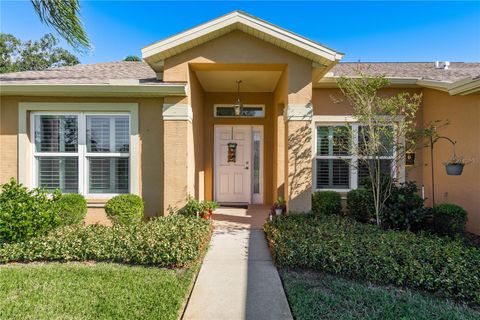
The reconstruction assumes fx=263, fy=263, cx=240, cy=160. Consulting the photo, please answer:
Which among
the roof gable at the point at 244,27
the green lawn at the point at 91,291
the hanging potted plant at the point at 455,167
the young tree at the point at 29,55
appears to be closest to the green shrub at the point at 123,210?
the green lawn at the point at 91,291

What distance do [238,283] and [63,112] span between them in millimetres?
5698

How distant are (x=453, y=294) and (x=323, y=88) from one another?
17.7 feet

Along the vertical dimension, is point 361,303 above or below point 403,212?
below

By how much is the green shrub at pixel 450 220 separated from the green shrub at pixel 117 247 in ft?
15.8

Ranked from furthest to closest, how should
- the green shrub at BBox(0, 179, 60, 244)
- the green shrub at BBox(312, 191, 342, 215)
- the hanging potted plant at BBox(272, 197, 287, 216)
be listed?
1. the green shrub at BBox(312, 191, 342, 215)
2. the hanging potted plant at BBox(272, 197, 287, 216)
3. the green shrub at BBox(0, 179, 60, 244)

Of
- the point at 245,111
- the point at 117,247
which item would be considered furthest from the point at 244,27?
the point at 117,247

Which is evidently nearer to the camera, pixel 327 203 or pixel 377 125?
pixel 377 125

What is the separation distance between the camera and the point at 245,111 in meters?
8.66

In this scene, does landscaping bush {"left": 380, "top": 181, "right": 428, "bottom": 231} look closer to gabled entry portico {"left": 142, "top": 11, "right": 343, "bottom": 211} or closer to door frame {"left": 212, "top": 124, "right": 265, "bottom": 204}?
gabled entry portico {"left": 142, "top": 11, "right": 343, "bottom": 211}

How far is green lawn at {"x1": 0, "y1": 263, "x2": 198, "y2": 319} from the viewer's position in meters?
2.83

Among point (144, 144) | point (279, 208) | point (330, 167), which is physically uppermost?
point (144, 144)

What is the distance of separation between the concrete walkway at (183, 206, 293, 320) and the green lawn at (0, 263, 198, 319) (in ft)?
0.80

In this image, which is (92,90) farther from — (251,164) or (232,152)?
(251,164)

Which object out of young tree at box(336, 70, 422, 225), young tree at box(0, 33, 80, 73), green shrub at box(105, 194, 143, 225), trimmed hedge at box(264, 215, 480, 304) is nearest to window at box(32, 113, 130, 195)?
green shrub at box(105, 194, 143, 225)
